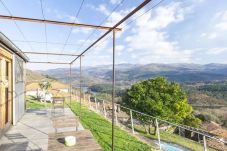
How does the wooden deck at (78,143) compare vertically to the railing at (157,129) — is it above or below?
above

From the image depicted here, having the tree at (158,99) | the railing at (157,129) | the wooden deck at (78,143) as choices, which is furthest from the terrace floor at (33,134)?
the tree at (158,99)

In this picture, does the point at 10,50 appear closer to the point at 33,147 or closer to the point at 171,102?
the point at 33,147

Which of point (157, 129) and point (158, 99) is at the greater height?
point (157, 129)

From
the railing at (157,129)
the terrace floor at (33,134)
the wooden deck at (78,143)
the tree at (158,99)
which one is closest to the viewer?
the wooden deck at (78,143)

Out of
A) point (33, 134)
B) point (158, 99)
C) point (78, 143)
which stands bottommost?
point (158, 99)

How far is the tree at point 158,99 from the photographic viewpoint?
1920cm

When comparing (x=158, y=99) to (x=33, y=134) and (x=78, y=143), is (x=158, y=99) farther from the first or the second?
(x=78, y=143)

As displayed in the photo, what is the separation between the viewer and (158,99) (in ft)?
64.8

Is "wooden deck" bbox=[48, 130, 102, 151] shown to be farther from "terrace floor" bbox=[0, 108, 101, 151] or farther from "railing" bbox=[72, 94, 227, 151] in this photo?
"railing" bbox=[72, 94, 227, 151]

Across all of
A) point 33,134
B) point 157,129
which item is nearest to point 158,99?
point 157,129

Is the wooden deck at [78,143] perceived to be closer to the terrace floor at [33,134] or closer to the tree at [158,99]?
the terrace floor at [33,134]

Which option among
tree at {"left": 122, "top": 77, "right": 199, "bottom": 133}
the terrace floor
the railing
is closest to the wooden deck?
the terrace floor

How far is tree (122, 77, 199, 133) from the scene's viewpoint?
1920 centimetres

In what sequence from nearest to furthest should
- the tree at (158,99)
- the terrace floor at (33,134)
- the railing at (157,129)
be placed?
the terrace floor at (33,134), the railing at (157,129), the tree at (158,99)
